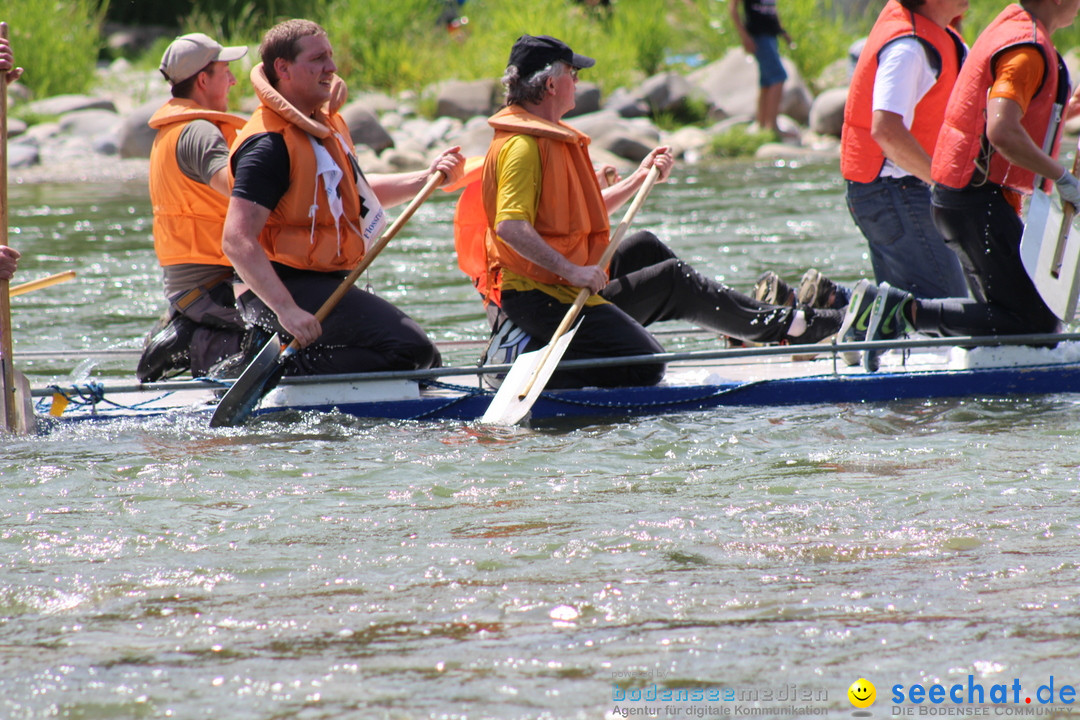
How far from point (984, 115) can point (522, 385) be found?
1960 millimetres

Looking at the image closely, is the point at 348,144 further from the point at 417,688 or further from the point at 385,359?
the point at 417,688

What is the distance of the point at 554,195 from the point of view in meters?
4.73

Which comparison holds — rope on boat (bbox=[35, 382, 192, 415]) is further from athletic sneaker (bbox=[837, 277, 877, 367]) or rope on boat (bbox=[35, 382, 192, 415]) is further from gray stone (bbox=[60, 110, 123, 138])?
gray stone (bbox=[60, 110, 123, 138])

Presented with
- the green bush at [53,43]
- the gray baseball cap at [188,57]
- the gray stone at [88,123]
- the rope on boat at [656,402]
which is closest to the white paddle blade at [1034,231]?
the rope on boat at [656,402]

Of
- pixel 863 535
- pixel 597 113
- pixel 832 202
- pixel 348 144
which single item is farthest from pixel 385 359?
pixel 597 113

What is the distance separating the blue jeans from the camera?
510 centimetres

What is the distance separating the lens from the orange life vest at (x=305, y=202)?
459cm

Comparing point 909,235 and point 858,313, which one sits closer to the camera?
point 858,313

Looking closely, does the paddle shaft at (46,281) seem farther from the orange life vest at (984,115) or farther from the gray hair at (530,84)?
the orange life vest at (984,115)

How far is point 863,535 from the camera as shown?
3523mm

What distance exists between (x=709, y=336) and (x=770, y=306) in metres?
1.06

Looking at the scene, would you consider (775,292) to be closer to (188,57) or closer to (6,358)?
(188,57)

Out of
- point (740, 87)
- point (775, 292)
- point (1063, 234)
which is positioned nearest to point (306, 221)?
point (775, 292)

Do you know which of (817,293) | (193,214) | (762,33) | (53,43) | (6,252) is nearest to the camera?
(6,252)
